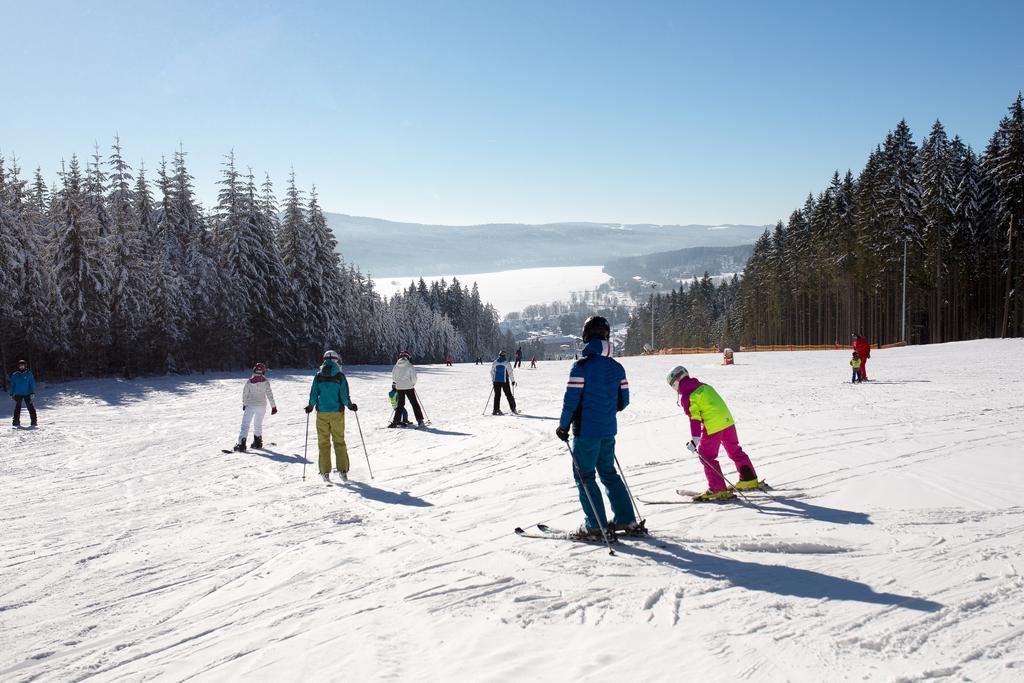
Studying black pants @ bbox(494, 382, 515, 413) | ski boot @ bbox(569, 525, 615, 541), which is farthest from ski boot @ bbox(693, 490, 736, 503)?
black pants @ bbox(494, 382, 515, 413)

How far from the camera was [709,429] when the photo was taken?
7.29m

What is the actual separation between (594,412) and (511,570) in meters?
1.61

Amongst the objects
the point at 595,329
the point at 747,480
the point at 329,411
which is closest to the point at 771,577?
the point at 595,329

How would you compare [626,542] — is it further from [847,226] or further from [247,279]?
[847,226]

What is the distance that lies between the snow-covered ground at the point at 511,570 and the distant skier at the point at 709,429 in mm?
417

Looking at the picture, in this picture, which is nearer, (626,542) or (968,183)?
(626,542)

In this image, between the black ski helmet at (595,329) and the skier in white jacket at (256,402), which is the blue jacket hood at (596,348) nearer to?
the black ski helmet at (595,329)

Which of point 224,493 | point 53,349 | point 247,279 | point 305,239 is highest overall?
point 305,239

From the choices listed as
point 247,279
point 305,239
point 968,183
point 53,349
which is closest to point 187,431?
point 53,349

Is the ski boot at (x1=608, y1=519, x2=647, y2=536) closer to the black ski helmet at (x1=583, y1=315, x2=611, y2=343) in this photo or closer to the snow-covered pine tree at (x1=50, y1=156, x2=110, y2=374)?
the black ski helmet at (x1=583, y1=315, x2=611, y2=343)

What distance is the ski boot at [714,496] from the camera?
719cm

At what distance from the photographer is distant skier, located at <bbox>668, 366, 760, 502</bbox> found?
721 cm

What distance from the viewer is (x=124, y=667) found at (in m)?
3.88

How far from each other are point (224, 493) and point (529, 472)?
458cm
